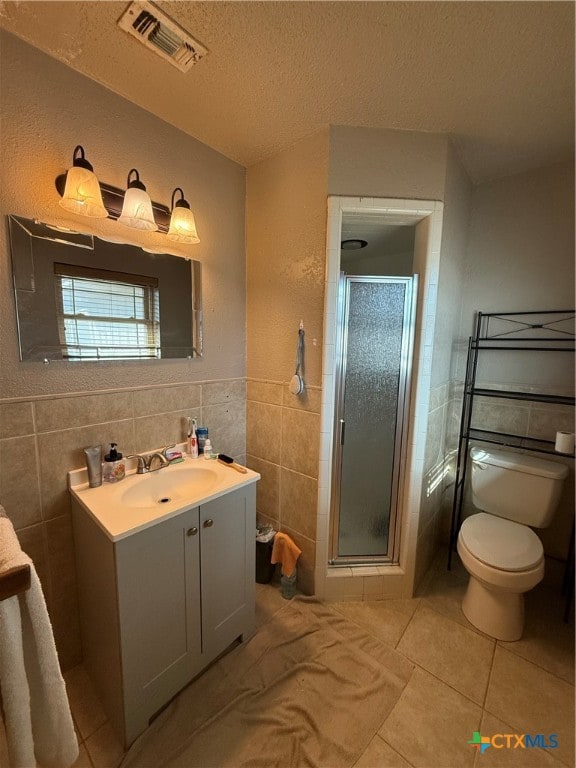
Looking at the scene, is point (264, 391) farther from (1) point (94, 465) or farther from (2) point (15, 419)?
(2) point (15, 419)

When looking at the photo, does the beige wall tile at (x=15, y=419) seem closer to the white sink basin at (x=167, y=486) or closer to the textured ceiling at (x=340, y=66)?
the white sink basin at (x=167, y=486)

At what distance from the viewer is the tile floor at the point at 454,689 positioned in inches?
42.0

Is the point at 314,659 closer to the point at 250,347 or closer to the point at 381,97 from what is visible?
the point at 250,347

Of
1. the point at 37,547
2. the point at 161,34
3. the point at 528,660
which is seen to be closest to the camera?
the point at 161,34

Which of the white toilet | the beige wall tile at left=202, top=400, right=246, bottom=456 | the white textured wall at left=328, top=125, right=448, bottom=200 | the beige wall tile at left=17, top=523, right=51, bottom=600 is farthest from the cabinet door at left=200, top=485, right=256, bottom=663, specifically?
the white textured wall at left=328, top=125, right=448, bottom=200

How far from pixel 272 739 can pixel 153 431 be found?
49.5 inches

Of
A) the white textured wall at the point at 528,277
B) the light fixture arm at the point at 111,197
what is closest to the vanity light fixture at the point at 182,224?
the light fixture arm at the point at 111,197

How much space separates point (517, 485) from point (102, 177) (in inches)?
98.0

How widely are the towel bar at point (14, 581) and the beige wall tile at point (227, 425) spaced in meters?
1.06

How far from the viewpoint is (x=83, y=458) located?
4.17 ft

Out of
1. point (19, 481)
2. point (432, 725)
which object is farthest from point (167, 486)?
point (432, 725)

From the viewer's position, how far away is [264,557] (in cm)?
180

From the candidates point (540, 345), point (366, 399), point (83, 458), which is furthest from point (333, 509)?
point (540, 345)

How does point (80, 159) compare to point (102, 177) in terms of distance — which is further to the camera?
point (102, 177)
